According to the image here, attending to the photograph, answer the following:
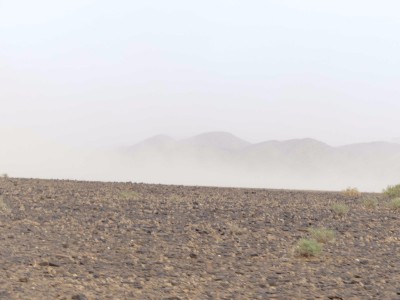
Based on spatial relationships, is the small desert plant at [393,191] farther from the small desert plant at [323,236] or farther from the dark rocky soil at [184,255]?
the small desert plant at [323,236]

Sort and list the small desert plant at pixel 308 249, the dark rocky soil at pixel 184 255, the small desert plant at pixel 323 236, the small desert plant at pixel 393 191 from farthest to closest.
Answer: the small desert plant at pixel 393 191
the small desert plant at pixel 323 236
the small desert plant at pixel 308 249
the dark rocky soil at pixel 184 255

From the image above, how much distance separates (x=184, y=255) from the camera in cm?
1264

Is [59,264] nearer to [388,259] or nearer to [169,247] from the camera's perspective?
[169,247]

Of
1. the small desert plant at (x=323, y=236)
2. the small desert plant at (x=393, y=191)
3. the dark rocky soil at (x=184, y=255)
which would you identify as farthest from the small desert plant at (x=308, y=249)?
the small desert plant at (x=393, y=191)

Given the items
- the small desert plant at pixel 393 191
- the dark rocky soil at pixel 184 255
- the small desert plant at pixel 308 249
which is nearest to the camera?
the dark rocky soil at pixel 184 255

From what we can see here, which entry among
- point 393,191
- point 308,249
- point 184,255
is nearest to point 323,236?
point 308,249

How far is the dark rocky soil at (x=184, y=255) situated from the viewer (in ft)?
31.6

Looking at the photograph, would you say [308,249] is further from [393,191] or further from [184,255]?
[393,191]

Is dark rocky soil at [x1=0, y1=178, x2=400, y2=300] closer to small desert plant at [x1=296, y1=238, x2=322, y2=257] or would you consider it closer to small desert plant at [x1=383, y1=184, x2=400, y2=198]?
small desert plant at [x1=296, y1=238, x2=322, y2=257]

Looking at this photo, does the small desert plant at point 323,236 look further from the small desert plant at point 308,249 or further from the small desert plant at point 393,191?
the small desert plant at point 393,191

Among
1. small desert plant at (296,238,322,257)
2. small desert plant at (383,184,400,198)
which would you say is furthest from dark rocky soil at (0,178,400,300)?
small desert plant at (383,184,400,198)

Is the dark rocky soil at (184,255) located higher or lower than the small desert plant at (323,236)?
lower

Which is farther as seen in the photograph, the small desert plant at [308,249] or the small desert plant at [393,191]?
the small desert plant at [393,191]

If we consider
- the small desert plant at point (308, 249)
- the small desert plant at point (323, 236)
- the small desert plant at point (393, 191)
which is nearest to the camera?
the small desert plant at point (308, 249)
